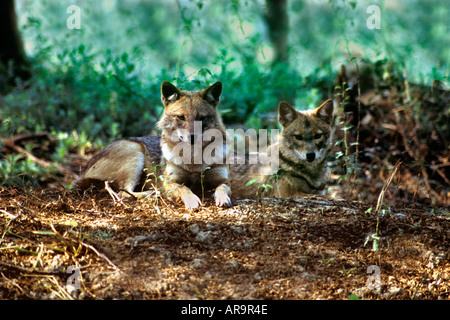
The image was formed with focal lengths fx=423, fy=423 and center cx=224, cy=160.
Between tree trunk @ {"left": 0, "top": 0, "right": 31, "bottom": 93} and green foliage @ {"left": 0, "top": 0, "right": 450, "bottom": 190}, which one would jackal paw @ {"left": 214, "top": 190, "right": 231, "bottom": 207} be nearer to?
green foliage @ {"left": 0, "top": 0, "right": 450, "bottom": 190}

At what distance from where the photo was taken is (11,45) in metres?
10.4

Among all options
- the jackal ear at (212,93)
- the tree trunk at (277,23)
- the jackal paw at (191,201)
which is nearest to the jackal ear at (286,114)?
the jackal ear at (212,93)

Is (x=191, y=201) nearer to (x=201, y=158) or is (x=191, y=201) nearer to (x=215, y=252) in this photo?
(x=201, y=158)

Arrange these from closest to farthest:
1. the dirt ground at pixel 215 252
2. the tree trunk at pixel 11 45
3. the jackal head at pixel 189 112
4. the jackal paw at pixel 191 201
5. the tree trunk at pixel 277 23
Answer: the dirt ground at pixel 215 252 → the jackal paw at pixel 191 201 → the jackal head at pixel 189 112 → the tree trunk at pixel 11 45 → the tree trunk at pixel 277 23

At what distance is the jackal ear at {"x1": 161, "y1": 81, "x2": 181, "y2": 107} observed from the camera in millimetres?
4625

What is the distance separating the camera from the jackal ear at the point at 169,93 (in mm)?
4625

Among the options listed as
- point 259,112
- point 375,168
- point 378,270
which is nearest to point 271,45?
point 259,112

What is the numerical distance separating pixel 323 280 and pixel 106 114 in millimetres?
6403

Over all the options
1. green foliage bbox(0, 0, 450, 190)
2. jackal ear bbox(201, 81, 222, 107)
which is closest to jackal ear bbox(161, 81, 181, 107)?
jackal ear bbox(201, 81, 222, 107)

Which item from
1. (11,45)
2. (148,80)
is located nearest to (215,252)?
(148,80)

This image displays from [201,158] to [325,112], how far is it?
1858 millimetres

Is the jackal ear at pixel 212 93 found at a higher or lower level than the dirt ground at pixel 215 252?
higher

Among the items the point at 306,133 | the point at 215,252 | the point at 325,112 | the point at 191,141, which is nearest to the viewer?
the point at 215,252

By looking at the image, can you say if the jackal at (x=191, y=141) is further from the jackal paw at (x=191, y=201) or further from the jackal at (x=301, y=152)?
the jackal at (x=301, y=152)
